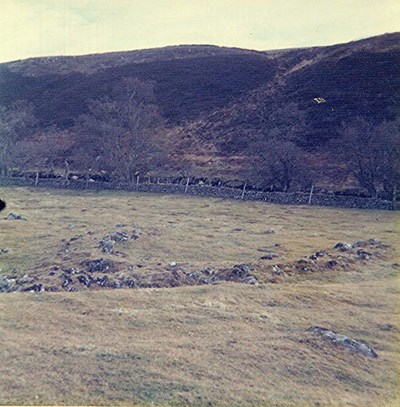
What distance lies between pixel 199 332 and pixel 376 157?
86.9ft

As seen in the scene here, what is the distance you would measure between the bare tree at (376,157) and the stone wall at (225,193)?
5.07ft

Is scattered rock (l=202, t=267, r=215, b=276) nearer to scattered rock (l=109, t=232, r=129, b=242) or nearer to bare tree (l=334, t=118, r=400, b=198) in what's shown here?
scattered rock (l=109, t=232, r=129, b=242)

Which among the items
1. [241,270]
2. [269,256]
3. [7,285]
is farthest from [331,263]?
[7,285]

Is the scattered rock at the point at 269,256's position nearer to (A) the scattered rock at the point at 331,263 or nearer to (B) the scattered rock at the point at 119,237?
(A) the scattered rock at the point at 331,263

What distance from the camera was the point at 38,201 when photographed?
33562 mm

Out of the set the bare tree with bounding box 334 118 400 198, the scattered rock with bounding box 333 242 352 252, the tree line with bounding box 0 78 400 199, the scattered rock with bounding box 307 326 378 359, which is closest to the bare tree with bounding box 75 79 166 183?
the tree line with bounding box 0 78 400 199

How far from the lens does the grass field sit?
8234mm

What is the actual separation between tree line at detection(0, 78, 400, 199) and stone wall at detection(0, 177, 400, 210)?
4.47 feet

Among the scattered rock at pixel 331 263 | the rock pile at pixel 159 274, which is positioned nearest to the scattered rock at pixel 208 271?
the rock pile at pixel 159 274

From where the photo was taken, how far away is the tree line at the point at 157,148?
1334 inches

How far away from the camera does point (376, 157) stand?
1316 inches

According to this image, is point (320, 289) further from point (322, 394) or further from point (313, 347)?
point (322, 394)

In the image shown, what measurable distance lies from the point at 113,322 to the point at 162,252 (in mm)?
7687

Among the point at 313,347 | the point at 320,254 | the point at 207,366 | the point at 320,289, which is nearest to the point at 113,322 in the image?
the point at 207,366
